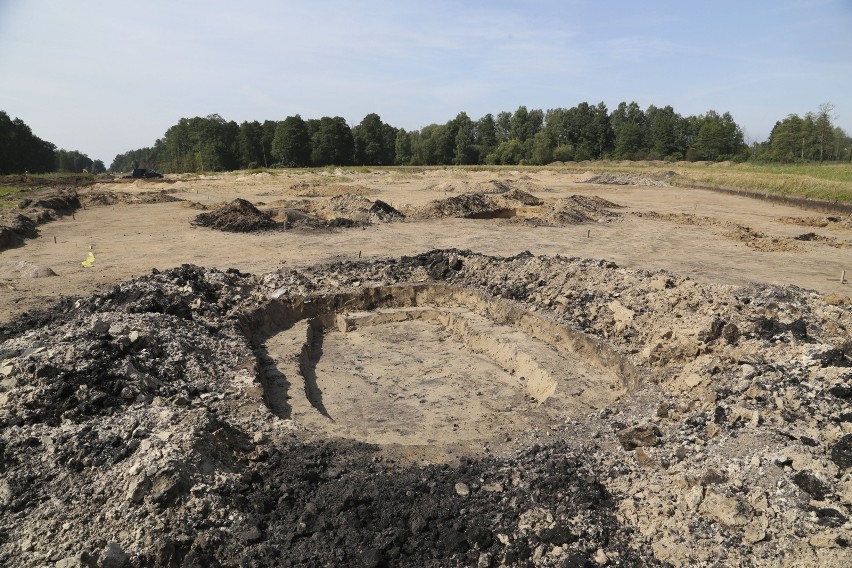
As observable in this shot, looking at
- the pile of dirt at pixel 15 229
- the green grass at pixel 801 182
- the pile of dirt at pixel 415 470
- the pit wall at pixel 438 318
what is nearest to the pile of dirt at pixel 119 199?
the pile of dirt at pixel 15 229

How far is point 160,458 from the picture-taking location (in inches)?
189

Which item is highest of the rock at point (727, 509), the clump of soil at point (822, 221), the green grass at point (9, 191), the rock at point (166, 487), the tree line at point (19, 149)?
the tree line at point (19, 149)

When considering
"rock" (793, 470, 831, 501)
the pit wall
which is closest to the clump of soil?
the pit wall

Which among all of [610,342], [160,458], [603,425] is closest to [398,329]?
[610,342]

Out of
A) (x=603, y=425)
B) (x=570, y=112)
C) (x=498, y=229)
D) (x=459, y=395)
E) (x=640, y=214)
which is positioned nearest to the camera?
(x=603, y=425)

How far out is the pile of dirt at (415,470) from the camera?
166 inches

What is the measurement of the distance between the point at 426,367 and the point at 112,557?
6030mm

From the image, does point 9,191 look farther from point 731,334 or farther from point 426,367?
point 731,334

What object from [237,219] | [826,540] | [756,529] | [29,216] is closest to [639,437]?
[756,529]

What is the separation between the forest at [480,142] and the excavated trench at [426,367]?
60.3 m

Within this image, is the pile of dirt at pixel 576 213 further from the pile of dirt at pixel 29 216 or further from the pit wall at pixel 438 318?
the pile of dirt at pixel 29 216

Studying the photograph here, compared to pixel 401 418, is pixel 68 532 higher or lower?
higher

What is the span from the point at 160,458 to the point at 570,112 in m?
87.4

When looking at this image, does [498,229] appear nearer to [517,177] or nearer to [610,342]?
[610,342]
